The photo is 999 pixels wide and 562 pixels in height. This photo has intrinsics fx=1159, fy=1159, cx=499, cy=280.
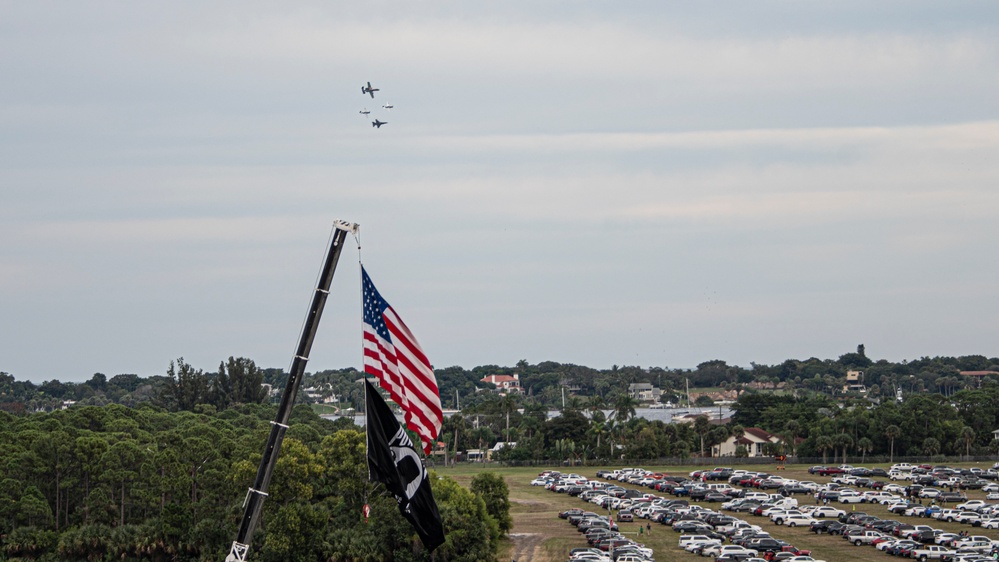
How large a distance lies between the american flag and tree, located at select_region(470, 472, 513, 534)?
6204cm

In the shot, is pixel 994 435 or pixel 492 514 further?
pixel 994 435

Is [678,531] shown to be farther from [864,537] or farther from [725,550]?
[725,550]

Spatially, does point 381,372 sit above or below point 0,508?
above

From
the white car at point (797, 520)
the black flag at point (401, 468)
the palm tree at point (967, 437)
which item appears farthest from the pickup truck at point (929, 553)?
the palm tree at point (967, 437)

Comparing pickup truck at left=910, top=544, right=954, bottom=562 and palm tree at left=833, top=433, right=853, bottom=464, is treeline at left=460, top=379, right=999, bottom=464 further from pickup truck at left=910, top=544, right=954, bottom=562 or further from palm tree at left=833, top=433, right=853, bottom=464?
pickup truck at left=910, top=544, right=954, bottom=562

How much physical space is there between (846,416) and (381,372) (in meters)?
131

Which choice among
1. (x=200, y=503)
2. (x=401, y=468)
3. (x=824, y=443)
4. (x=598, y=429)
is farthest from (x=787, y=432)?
(x=401, y=468)

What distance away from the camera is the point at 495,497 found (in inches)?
3214

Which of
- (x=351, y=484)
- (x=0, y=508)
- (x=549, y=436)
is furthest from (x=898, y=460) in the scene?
(x=0, y=508)

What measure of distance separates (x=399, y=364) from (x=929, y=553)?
58079 mm

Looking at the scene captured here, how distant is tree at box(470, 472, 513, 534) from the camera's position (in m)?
80.6

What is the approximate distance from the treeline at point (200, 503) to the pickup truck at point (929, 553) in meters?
25.4

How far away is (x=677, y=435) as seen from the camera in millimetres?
151125

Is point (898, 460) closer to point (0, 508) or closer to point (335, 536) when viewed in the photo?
point (335, 536)
